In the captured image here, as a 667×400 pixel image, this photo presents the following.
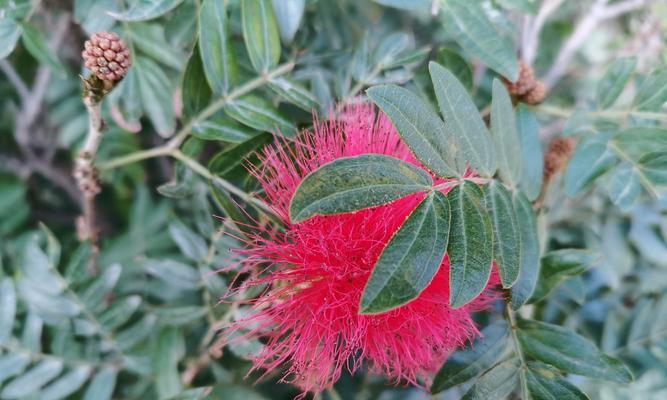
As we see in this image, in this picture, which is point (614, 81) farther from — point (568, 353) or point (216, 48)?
point (216, 48)

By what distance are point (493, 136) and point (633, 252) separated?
0.63m

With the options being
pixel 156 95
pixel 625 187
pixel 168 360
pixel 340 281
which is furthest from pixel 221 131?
pixel 625 187

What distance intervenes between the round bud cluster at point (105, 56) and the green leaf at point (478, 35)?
47 centimetres

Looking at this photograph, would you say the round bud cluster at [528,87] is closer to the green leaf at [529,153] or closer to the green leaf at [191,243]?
the green leaf at [529,153]

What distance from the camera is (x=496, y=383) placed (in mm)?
768

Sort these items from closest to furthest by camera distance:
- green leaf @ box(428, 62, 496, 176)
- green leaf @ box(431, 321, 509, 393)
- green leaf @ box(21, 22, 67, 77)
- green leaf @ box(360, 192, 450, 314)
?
1. green leaf @ box(360, 192, 450, 314)
2. green leaf @ box(428, 62, 496, 176)
3. green leaf @ box(431, 321, 509, 393)
4. green leaf @ box(21, 22, 67, 77)

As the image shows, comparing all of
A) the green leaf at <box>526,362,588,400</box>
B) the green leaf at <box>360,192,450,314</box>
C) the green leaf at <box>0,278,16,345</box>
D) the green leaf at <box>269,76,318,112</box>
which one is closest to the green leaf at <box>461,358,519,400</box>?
the green leaf at <box>526,362,588,400</box>

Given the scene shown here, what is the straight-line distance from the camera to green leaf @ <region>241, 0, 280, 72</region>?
0.85 m

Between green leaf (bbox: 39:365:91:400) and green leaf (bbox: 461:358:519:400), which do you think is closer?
green leaf (bbox: 461:358:519:400)

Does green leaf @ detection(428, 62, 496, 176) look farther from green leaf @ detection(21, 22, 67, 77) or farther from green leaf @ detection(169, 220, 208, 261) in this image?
green leaf @ detection(21, 22, 67, 77)

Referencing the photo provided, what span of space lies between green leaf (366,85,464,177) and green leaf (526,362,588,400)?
29cm

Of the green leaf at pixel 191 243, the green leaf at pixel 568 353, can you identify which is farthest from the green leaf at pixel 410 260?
the green leaf at pixel 191 243

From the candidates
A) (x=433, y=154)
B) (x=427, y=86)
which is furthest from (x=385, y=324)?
(x=427, y=86)

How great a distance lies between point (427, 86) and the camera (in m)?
1.00
